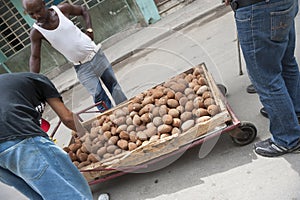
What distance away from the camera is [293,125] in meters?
1.67

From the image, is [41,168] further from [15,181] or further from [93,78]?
[93,78]

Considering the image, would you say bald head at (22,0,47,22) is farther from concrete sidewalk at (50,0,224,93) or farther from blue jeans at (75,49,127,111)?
concrete sidewalk at (50,0,224,93)

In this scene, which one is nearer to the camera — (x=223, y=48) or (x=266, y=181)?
(x=266, y=181)

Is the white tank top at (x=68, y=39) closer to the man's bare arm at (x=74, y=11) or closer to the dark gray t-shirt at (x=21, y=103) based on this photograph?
the man's bare arm at (x=74, y=11)

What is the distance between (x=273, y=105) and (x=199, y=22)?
4095 mm

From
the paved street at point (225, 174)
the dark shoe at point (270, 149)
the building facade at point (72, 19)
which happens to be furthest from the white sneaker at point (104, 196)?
the building facade at point (72, 19)

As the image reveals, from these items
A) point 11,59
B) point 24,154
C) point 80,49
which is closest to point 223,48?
point 80,49

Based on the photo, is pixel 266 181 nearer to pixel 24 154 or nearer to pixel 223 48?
pixel 24 154

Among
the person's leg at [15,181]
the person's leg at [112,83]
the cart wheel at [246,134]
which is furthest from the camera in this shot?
the person's leg at [112,83]

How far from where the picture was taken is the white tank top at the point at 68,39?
8.19 ft

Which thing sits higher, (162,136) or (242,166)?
(162,136)

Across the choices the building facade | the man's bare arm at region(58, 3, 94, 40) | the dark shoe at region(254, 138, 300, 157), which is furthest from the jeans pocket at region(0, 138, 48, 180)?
the building facade

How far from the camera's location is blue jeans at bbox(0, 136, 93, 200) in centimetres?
152

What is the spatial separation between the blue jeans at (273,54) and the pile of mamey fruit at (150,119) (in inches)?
18.6
